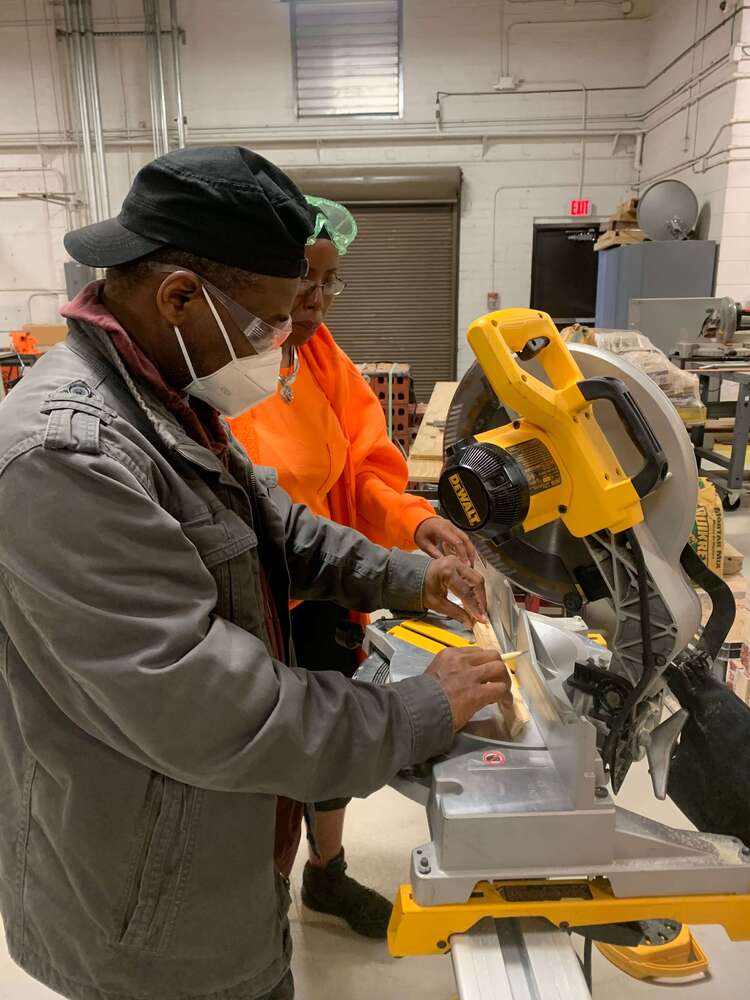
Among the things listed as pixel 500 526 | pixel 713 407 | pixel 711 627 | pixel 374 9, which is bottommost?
pixel 713 407

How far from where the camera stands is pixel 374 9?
6527mm

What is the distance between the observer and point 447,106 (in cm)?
677

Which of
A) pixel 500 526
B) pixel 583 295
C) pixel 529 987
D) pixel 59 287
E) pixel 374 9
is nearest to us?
pixel 529 987

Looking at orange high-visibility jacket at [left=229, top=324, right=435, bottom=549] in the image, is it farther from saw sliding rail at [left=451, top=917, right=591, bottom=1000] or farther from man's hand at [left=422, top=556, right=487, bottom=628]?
saw sliding rail at [left=451, top=917, right=591, bottom=1000]

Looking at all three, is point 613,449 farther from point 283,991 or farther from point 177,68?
point 177,68

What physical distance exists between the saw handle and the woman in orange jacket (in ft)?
1.78

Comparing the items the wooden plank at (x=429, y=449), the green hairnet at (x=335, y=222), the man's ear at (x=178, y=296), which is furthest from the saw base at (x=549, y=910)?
the wooden plank at (x=429, y=449)

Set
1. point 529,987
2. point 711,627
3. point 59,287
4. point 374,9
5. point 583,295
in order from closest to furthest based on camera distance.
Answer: point 529,987, point 711,627, point 374,9, point 583,295, point 59,287

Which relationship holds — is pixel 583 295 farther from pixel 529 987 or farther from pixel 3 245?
pixel 529 987

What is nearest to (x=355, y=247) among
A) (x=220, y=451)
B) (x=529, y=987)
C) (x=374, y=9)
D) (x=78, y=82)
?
(x=374, y=9)

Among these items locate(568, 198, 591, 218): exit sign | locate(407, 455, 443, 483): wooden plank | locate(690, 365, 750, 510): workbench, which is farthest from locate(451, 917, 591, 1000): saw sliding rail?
locate(568, 198, 591, 218): exit sign

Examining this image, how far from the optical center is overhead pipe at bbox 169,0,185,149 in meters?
6.66

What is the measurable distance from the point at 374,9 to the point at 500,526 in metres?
7.27

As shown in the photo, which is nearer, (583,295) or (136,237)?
(136,237)
